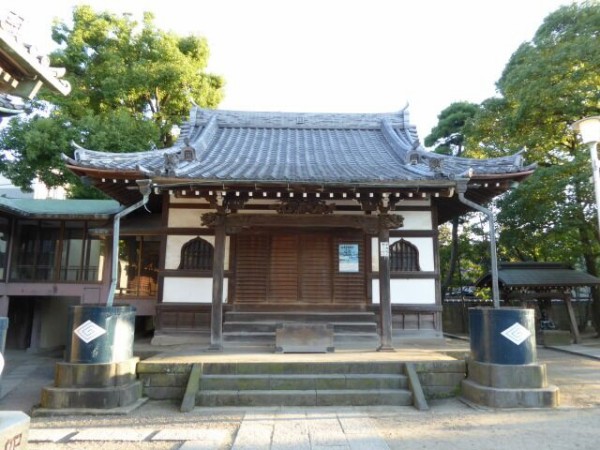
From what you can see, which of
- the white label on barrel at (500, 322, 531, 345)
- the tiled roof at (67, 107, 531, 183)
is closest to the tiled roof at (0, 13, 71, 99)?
the tiled roof at (67, 107, 531, 183)

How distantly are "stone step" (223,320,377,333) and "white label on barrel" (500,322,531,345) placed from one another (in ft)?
11.4

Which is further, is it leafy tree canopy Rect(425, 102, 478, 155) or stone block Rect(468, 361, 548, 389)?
leafy tree canopy Rect(425, 102, 478, 155)

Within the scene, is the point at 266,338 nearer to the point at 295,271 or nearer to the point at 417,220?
the point at 295,271

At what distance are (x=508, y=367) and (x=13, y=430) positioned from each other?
244 inches

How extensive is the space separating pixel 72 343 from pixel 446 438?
5489 millimetres

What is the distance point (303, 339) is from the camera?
823 cm

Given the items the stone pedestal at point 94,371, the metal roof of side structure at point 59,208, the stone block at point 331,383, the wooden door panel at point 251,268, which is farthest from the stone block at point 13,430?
the metal roof of side structure at point 59,208

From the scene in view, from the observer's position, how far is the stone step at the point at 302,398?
6.53 meters

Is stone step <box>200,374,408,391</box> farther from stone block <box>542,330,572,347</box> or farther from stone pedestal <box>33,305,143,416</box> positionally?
stone block <box>542,330,572,347</box>

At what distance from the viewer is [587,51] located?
12820 mm

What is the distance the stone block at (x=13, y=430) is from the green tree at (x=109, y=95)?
13044mm

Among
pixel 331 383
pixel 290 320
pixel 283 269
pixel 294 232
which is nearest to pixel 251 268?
pixel 283 269

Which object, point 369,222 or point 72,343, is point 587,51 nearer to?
point 369,222

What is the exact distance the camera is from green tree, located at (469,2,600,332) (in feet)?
43.7
